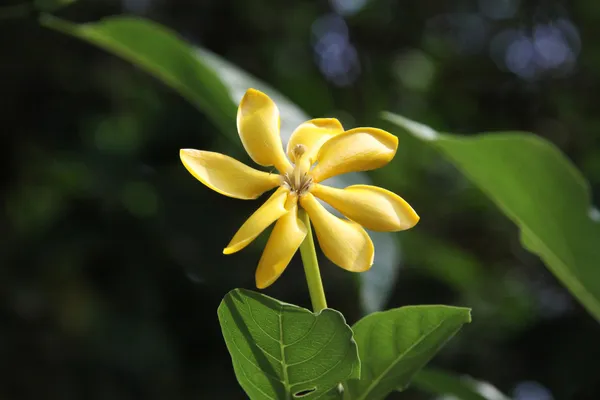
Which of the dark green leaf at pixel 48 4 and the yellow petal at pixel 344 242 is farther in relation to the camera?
the dark green leaf at pixel 48 4

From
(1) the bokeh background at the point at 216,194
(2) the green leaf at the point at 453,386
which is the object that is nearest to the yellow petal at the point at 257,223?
(2) the green leaf at the point at 453,386

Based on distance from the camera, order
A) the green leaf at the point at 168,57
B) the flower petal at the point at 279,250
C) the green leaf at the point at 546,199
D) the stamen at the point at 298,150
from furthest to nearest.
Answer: the green leaf at the point at 168,57 → the green leaf at the point at 546,199 → the stamen at the point at 298,150 → the flower petal at the point at 279,250

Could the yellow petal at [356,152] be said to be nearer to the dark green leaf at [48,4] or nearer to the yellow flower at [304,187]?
the yellow flower at [304,187]

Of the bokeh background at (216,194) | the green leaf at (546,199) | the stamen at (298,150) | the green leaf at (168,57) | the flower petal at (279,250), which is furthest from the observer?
the bokeh background at (216,194)

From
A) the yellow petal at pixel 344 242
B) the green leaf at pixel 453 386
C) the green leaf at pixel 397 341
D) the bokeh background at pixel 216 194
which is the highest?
the yellow petal at pixel 344 242

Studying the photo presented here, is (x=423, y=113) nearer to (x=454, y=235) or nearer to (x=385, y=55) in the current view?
(x=385, y=55)

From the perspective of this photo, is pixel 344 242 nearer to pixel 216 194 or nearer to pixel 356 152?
pixel 356 152

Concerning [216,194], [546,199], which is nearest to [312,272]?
[546,199]

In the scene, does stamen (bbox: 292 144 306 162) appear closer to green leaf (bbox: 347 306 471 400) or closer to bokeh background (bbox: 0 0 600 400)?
green leaf (bbox: 347 306 471 400)
